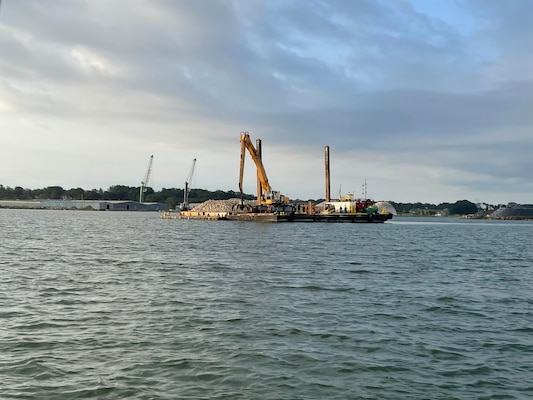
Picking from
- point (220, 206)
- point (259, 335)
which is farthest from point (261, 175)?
point (259, 335)

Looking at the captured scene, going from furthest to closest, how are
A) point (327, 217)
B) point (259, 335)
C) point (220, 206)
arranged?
point (220, 206), point (327, 217), point (259, 335)

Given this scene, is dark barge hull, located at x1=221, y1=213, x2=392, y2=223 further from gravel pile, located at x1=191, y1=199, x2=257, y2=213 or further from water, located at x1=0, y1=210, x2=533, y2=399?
water, located at x1=0, y1=210, x2=533, y2=399

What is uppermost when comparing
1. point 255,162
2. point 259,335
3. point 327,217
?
point 255,162

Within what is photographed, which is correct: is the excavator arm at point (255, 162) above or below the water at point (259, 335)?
above

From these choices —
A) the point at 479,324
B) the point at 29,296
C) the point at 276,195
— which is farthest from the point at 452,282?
the point at 276,195

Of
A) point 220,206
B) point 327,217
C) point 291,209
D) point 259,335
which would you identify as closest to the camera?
point 259,335

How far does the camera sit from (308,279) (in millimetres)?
23609

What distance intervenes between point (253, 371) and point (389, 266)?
21.4 m

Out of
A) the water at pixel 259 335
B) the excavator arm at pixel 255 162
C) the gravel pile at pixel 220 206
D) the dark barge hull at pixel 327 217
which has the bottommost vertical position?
the water at pixel 259 335

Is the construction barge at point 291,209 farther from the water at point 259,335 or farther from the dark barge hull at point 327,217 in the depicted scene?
the water at point 259,335

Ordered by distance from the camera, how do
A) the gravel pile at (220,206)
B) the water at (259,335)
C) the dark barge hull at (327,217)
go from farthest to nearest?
the gravel pile at (220,206)
the dark barge hull at (327,217)
the water at (259,335)

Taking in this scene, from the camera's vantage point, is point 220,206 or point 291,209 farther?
point 220,206

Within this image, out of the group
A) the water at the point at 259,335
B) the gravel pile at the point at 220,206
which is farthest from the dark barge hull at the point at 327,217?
the water at the point at 259,335

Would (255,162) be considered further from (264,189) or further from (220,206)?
(220,206)
